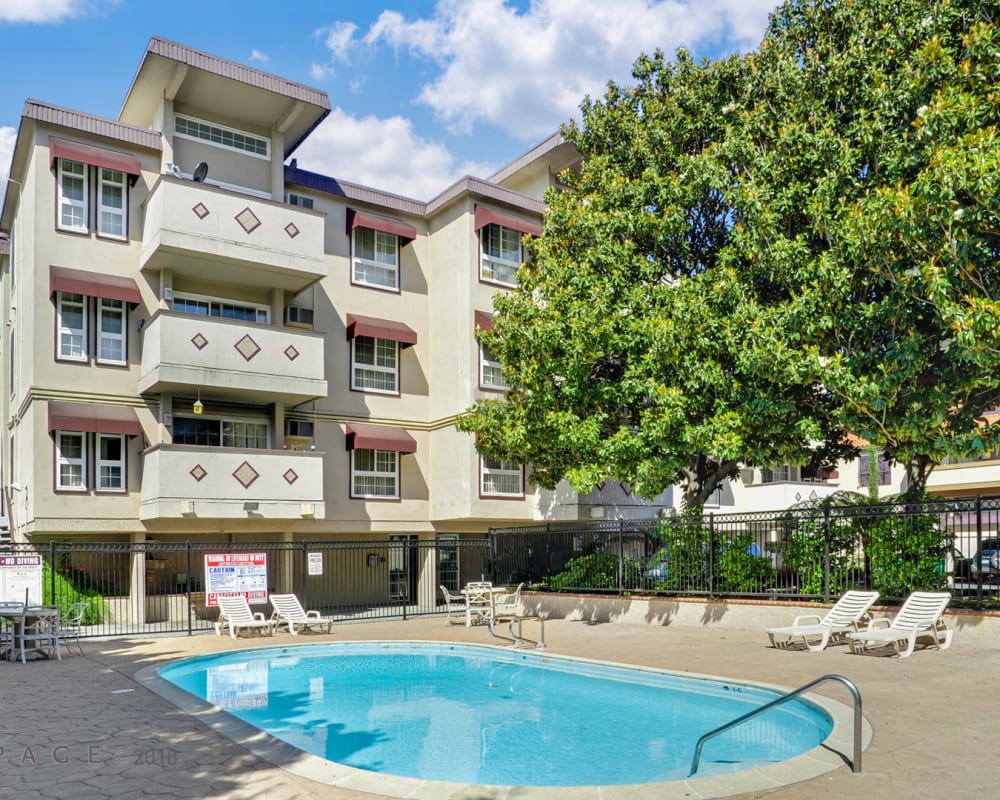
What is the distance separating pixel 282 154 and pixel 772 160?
15.0 m

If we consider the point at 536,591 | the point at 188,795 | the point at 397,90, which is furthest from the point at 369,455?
the point at 188,795

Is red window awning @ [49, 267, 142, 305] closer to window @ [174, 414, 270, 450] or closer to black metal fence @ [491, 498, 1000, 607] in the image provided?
window @ [174, 414, 270, 450]

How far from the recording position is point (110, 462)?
22.6 m

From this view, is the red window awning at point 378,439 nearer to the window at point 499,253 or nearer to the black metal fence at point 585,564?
the black metal fence at point 585,564

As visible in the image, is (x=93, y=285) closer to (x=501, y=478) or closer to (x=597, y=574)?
(x=501, y=478)

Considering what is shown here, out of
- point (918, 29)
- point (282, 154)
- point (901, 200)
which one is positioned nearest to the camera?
point (901, 200)

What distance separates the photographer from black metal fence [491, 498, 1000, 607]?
16297 mm

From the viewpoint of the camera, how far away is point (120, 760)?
8008 mm

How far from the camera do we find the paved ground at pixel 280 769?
7039mm

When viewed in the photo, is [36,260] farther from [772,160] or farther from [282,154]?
[772,160]

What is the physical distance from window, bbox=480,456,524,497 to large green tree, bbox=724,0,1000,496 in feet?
37.4

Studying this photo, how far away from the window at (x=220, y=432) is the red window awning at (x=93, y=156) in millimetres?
6695

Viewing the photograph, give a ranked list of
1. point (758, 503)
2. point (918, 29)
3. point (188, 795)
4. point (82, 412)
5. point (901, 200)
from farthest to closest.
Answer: point (758, 503) → point (82, 412) → point (918, 29) → point (901, 200) → point (188, 795)

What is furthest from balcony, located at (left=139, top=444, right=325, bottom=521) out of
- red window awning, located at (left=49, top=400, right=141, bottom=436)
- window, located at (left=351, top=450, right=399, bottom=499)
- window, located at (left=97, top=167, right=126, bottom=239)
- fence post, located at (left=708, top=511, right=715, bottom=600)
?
fence post, located at (left=708, top=511, right=715, bottom=600)
